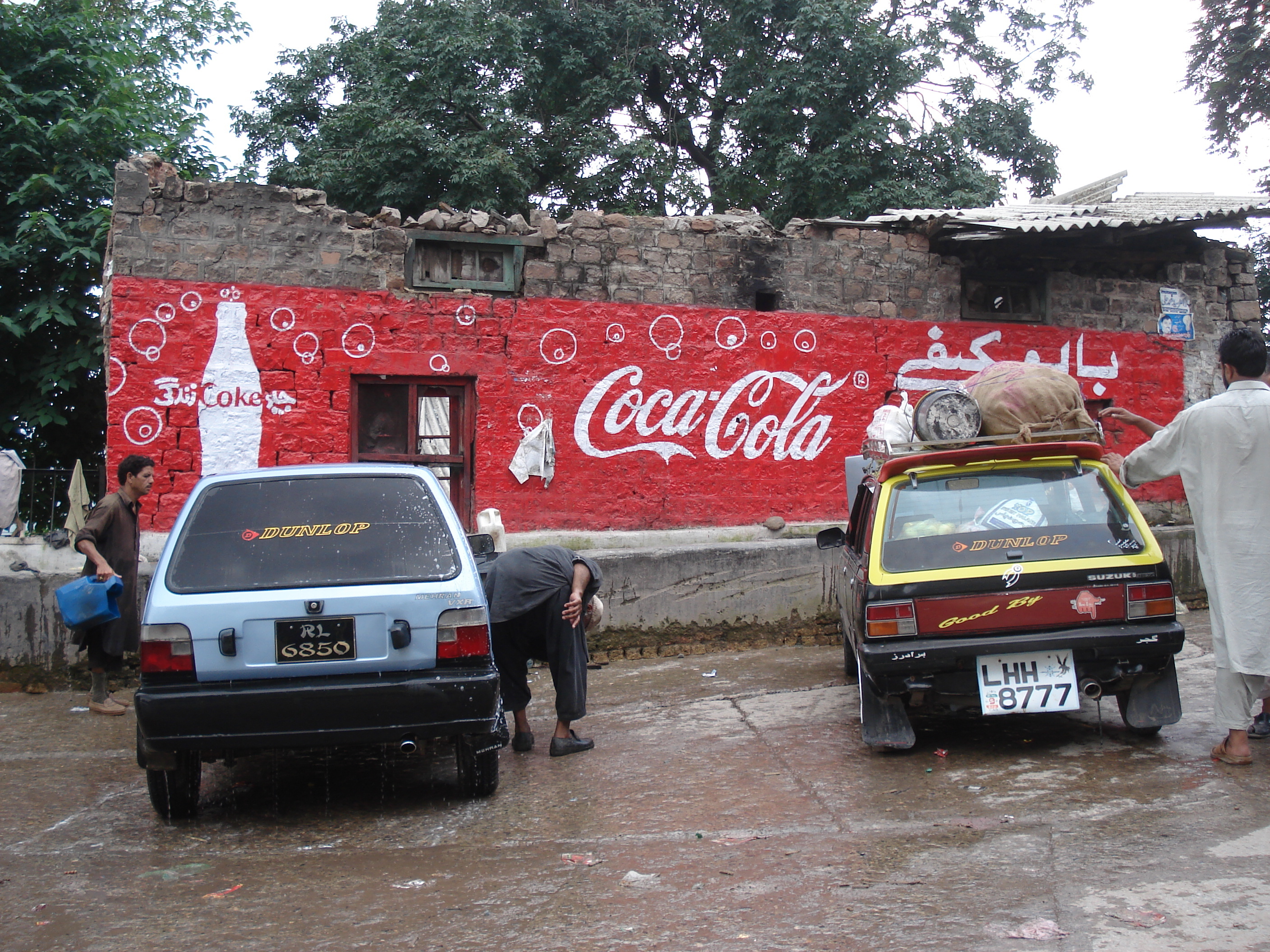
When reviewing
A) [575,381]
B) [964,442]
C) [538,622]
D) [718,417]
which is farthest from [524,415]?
[964,442]

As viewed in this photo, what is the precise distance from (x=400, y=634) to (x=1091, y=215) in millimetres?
8553

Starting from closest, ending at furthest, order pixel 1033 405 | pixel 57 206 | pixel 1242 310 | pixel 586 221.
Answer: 1. pixel 1033 405
2. pixel 586 221
3. pixel 1242 310
4. pixel 57 206

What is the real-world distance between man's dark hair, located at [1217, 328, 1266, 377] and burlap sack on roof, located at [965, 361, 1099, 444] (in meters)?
0.94

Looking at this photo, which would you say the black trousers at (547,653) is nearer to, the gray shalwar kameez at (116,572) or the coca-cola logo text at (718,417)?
the gray shalwar kameez at (116,572)

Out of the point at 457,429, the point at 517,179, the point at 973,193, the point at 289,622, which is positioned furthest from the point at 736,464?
the point at 973,193

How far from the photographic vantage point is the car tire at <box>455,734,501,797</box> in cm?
485

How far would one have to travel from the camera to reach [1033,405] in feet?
19.6

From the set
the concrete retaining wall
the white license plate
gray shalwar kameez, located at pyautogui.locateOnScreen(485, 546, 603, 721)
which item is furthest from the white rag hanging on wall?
the white license plate

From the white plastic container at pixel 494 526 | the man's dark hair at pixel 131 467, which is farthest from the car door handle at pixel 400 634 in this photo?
the white plastic container at pixel 494 526

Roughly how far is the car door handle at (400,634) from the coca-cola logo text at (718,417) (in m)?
5.44

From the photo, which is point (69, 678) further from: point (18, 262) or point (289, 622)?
point (18, 262)

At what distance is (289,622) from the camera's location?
457 centimetres

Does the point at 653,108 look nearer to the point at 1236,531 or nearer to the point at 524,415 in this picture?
the point at 524,415

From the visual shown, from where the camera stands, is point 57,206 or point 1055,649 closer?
point 1055,649
